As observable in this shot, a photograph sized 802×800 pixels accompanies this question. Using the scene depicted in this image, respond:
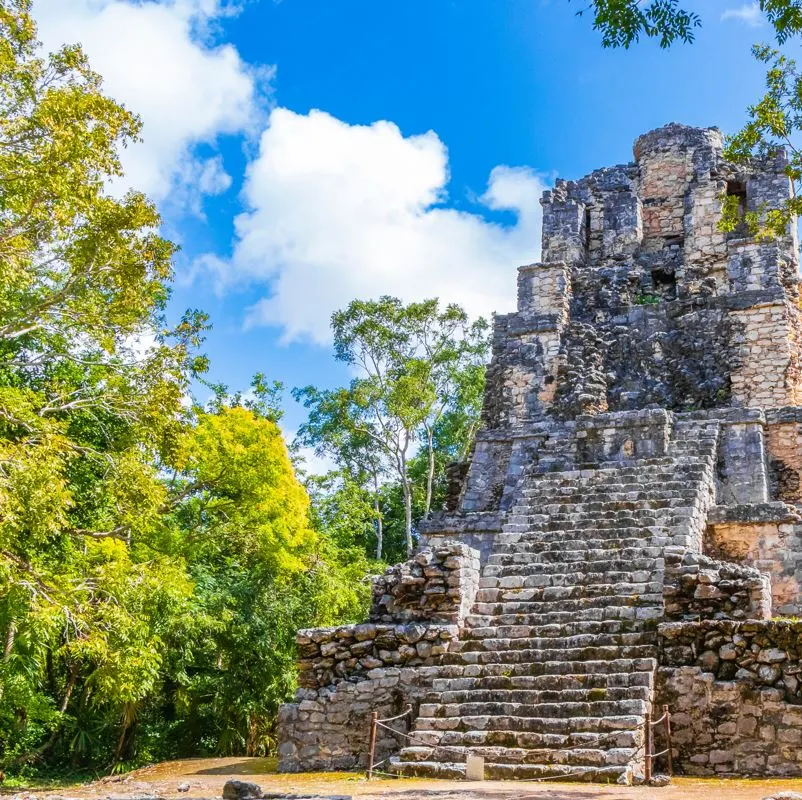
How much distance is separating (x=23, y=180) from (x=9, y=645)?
21.7 feet

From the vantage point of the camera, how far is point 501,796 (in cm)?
574

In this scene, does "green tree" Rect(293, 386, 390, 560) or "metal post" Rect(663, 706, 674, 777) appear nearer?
"metal post" Rect(663, 706, 674, 777)

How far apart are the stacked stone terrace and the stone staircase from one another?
2 cm

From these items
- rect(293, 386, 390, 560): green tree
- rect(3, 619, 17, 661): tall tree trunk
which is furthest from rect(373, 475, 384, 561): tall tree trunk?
rect(3, 619, 17, 661): tall tree trunk

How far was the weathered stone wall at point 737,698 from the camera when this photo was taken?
6.96 m

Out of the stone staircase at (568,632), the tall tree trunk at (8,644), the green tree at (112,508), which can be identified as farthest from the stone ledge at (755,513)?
the tall tree trunk at (8,644)

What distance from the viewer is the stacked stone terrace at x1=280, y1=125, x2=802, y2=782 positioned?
23.7 feet

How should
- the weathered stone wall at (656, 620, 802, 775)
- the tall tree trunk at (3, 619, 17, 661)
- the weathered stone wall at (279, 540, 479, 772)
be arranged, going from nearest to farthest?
the weathered stone wall at (656, 620, 802, 775), the weathered stone wall at (279, 540, 479, 772), the tall tree trunk at (3, 619, 17, 661)

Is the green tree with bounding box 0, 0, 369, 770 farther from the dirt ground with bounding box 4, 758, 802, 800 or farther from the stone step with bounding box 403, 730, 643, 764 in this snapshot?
the stone step with bounding box 403, 730, 643, 764

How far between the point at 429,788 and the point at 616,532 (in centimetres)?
403

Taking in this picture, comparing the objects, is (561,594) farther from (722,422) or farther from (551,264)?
(551,264)

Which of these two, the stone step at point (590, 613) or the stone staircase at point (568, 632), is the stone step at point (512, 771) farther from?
the stone step at point (590, 613)


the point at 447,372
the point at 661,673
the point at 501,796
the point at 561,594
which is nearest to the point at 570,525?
the point at 561,594

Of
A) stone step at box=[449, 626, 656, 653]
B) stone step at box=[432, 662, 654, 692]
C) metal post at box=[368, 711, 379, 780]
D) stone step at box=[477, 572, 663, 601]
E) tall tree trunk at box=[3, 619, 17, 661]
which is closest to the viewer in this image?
metal post at box=[368, 711, 379, 780]
